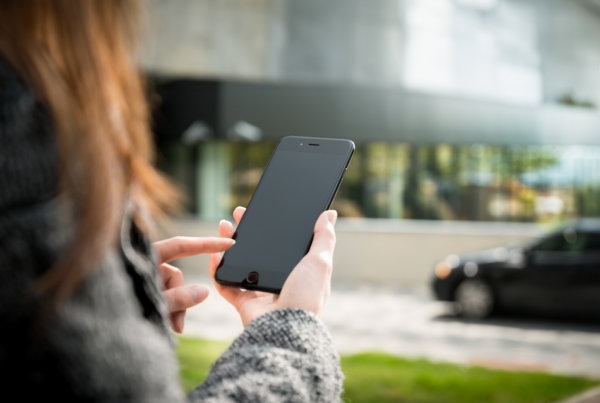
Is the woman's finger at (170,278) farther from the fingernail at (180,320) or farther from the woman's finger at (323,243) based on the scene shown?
the woman's finger at (323,243)

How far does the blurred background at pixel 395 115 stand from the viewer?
16.8 meters

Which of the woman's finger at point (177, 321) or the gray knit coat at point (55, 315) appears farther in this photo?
the woman's finger at point (177, 321)

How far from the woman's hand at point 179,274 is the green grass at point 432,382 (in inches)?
128

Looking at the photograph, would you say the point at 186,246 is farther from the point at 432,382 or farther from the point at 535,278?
the point at 535,278

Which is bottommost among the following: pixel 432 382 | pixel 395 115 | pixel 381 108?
pixel 432 382

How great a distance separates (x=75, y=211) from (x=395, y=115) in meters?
17.2

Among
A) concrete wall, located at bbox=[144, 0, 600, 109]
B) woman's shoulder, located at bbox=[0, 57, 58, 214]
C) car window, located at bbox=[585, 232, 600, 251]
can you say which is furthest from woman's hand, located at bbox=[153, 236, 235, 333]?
concrete wall, located at bbox=[144, 0, 600, 109]

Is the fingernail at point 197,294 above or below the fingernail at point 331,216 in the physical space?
below

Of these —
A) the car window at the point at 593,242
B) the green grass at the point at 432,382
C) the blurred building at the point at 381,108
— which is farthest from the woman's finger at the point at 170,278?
the blurred building at the point at 381,108

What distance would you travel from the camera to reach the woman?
2.31 feet

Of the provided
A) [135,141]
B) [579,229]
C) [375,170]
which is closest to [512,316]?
[579,229]

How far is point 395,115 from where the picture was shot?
690 inches

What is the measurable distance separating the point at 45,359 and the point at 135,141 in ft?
1.14

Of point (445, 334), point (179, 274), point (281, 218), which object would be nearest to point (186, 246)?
point (179, 274)
